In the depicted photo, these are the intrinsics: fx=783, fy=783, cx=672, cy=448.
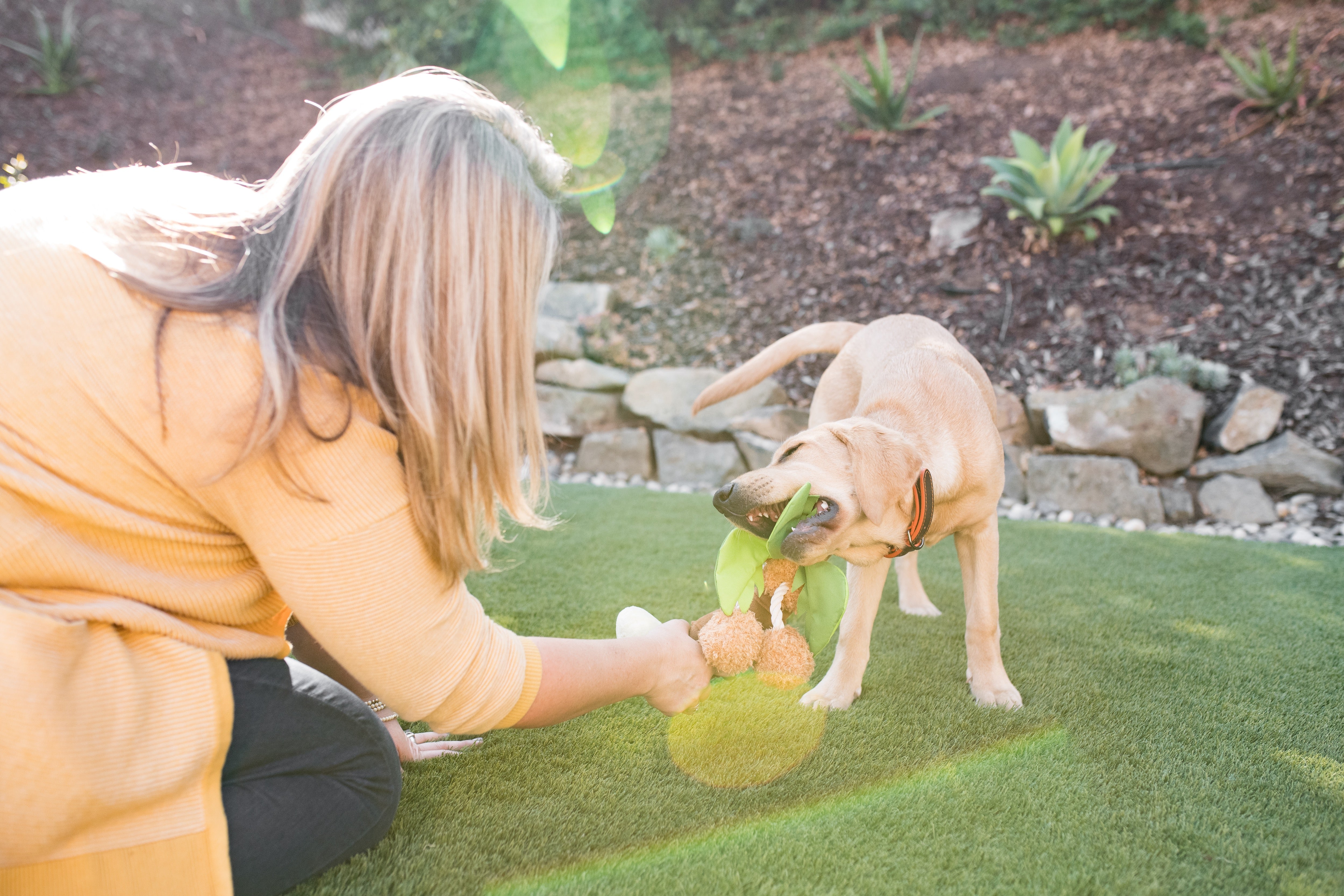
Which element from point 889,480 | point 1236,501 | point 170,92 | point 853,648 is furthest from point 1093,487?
point 170,92

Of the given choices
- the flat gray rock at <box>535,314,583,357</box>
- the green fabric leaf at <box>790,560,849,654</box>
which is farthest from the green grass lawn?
the flat gray rock at <box>535,314,583,357</box>

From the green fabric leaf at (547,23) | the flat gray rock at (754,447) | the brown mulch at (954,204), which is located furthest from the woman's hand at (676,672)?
the green fabric leaf at (547,23)

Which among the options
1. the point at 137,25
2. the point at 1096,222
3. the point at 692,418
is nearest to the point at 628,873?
the point at 692,418

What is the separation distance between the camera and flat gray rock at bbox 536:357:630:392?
6.41 m

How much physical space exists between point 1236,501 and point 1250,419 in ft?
1.77

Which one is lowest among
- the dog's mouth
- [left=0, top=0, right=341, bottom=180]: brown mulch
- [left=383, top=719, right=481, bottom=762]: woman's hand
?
[left=383, top=719, right=481, bottom=762]: woman's hand

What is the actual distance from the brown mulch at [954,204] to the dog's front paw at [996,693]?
137 inches

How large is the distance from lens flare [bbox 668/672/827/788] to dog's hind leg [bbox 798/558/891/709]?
0.07 metres

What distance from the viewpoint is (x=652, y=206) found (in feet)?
27.3

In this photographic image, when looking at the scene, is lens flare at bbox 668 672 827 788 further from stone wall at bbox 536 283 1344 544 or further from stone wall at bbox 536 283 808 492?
stone wall at bbox 536 283 808 492

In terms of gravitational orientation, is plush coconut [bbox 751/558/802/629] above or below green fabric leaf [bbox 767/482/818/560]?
below

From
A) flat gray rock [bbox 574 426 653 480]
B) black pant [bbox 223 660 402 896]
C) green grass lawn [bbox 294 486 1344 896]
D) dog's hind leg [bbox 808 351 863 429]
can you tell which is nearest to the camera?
black pant [bbox 223 660 402 896]

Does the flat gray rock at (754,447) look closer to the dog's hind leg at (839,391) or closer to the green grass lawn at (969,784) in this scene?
the dog's hind leg at (839,391)

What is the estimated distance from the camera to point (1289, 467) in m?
4.58
